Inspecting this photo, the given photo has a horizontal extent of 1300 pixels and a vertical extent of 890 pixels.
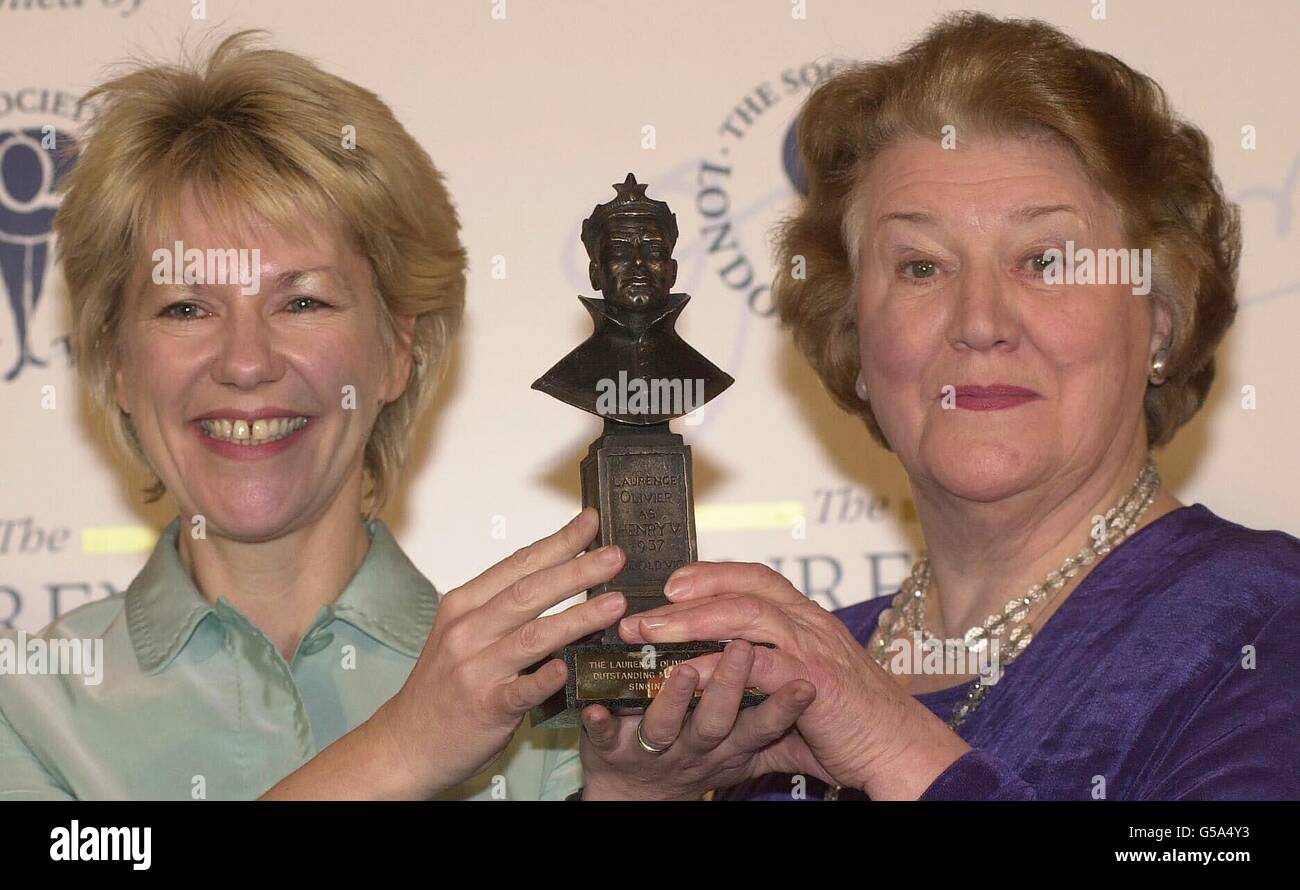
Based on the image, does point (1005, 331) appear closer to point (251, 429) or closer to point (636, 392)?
point (636, 392)

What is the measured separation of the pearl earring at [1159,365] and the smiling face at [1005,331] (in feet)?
0.16

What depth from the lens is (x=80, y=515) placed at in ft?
9.18

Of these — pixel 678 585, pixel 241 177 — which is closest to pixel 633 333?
pixel 678 585

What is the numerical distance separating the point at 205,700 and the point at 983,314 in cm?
102

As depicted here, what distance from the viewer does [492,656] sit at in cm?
167

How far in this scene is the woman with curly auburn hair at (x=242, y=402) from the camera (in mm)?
2004

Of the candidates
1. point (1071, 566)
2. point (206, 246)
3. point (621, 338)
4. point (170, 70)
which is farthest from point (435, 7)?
point (1071, 566)

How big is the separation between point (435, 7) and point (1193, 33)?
1278 millimetres

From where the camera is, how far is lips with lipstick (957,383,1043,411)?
6.28ft

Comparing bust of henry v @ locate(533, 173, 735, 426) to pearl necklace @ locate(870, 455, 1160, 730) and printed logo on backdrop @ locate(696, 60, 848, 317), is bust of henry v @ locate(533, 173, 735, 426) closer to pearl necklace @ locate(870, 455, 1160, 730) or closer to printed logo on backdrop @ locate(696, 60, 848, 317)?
pearl necklace @ locate(870, 455, 1160, 730)

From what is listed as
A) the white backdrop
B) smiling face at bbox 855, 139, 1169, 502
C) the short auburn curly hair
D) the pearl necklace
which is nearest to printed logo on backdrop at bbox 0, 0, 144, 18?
the white backdrop

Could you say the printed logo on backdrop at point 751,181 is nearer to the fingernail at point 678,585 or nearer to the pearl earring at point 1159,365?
the pearl earring at point 1159,365

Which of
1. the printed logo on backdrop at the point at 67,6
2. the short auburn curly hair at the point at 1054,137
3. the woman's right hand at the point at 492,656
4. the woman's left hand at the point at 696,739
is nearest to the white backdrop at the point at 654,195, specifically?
the printed logo on backdrop at the point at 67,6
